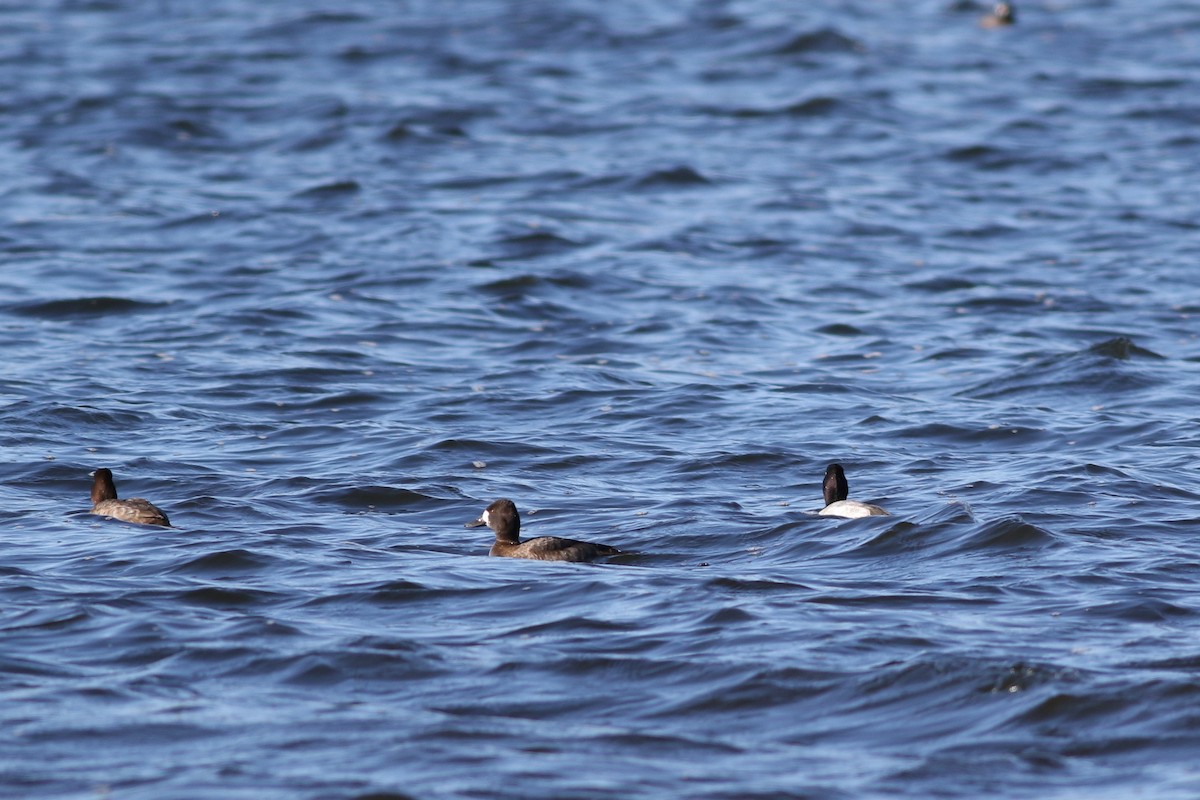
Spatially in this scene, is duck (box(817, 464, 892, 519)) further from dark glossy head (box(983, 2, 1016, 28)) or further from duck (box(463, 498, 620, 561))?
dark glossy head (box(983, 2, 1016, 28))

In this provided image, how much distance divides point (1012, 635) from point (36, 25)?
99.0 ft

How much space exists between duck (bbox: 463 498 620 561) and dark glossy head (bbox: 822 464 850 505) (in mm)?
1802

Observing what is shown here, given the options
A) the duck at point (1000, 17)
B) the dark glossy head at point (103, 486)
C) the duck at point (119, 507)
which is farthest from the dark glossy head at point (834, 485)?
the duck at point (1000, 17)

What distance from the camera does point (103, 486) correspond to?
12227 millimetres

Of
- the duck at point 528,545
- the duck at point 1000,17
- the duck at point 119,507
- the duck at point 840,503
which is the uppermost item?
the duck at point 1000,17

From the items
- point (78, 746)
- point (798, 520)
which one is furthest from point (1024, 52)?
point (78, 746)

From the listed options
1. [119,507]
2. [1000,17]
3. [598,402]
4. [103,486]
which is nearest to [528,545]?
[119,507]

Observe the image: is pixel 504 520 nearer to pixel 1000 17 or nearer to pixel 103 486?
pixel 103 486

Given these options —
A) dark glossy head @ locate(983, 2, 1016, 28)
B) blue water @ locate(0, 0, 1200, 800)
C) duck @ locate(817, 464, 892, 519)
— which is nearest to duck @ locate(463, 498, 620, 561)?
blue water @ locate(0, 0, 1200, 800)

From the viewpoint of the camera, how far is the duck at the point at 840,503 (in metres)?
11.9

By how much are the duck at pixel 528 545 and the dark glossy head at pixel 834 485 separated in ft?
5.91

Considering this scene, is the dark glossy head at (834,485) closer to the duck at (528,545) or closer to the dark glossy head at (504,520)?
the duck at (528,545)

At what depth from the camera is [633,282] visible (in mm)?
20875

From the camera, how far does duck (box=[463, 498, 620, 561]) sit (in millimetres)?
11219
